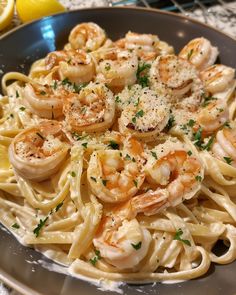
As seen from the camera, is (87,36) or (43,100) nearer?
(43,100)

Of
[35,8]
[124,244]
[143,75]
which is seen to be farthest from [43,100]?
[35,8]

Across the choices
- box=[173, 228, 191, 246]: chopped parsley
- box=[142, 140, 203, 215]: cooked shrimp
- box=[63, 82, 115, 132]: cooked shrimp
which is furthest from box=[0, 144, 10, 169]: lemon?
box=[173, 228, 191, 246]: chopped parsley

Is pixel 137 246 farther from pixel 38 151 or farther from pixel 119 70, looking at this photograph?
pixel 119 70

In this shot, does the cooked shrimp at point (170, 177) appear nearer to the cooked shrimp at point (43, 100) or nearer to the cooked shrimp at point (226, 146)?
the cooked shrimp at point (226, 146)

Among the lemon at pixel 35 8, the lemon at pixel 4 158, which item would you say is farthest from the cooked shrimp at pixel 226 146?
the lemon at pixel 35 8

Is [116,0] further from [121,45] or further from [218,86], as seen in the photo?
[218,86]

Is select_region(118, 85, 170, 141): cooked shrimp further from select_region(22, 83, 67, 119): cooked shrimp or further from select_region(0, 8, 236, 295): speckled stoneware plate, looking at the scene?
select_region(0, 8, 236, 295): speckled stoneware plate
